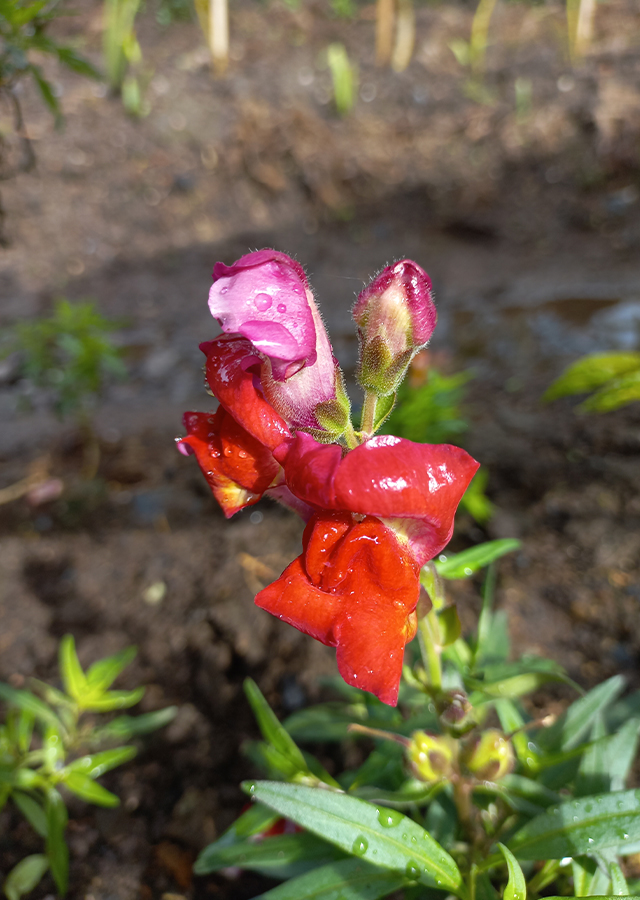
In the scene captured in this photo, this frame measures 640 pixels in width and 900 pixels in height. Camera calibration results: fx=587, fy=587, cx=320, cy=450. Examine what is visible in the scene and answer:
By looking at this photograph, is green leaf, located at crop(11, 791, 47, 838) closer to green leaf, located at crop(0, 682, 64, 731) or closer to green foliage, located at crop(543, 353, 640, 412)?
green leaf, located at crop(0, 682, 64, 731)

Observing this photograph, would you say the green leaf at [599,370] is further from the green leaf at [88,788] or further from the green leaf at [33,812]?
the green leaf at [33,812]

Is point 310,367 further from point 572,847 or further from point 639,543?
point 639,543

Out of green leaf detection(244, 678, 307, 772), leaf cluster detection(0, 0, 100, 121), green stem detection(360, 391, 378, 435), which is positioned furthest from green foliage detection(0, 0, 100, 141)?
green leaf detection(244, 678, 307, 772)

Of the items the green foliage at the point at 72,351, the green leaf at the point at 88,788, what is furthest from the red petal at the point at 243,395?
the green foliage at the point at 72,351

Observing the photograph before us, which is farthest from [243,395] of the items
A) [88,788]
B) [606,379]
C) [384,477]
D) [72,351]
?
[72,351]

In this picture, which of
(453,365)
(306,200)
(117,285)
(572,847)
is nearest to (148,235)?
(117,285)
